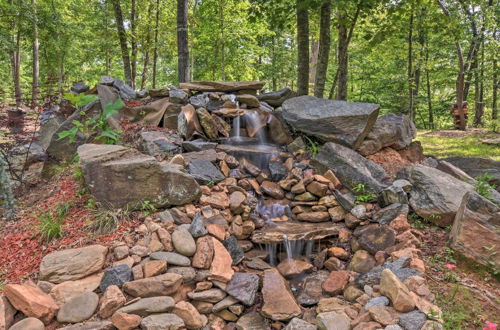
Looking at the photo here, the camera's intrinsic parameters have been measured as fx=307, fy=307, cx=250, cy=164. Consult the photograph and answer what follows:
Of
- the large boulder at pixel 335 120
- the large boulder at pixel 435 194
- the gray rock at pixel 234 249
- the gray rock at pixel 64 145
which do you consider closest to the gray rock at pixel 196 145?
the large boulder at pixel 335 120

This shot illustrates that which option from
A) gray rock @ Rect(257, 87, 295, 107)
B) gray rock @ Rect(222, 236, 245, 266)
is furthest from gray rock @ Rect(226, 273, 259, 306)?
gray rock @ Rect(257, 87, 295, 107)

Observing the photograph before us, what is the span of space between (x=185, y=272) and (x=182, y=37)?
19.8 feet

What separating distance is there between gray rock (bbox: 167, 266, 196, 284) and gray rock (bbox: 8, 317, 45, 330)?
1086 millimetres

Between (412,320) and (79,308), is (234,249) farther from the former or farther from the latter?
(412,320)

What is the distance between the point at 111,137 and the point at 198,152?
1.40m

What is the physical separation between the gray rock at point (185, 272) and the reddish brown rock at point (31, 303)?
101cm

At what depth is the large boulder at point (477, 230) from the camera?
3111 mm

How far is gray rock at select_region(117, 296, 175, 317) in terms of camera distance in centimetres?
264

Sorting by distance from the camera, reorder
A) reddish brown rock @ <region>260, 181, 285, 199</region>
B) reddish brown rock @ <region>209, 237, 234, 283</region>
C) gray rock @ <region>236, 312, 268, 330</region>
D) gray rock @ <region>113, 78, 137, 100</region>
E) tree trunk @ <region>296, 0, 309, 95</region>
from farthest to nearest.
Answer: tree trunk @ <region>296, 0, 309, 95</region> < gray rock @ <region>113, 78, 137, 100</region> < reddish brown rock @ <region>260, 181, 285, 199</region> < reddish brown rock @ <region>209, 237, 234, 283</region> < gray rock @ <region>236, 312, 268, 330</region>

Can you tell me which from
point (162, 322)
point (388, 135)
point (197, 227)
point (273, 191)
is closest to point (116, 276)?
point (162, 322)

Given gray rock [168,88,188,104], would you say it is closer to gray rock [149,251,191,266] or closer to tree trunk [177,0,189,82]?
tree trunk [177,0,189,82]

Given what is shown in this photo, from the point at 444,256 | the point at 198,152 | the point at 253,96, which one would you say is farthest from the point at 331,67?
the point at 444,256

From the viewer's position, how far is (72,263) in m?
2.95

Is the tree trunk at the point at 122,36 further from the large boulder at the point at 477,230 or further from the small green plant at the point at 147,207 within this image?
the large boulder at the point at 477,230
